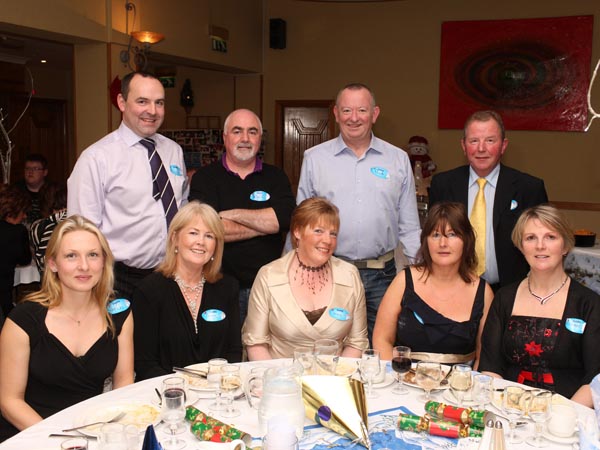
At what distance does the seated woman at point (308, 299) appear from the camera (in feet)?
9.16

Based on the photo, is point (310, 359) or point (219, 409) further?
point (310, 359)

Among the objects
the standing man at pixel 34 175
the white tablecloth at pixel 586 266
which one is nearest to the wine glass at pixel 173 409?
the white tablecloth at pixel 586 266

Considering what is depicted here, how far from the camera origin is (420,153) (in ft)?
28.1

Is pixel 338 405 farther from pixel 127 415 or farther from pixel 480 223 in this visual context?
pixel 480 223

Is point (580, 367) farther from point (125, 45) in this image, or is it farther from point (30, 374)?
point (125, 45)

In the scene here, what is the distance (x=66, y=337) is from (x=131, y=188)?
3.44ft

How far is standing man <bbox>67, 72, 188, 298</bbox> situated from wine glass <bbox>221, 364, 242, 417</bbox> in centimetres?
126

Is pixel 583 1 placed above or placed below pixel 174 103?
above

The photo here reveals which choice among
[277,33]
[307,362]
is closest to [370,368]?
[307,362]

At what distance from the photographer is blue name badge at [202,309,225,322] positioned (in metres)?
2.76

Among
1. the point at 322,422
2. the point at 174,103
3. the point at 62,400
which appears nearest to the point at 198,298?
the point at 62,400

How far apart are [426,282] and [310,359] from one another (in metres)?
0.98

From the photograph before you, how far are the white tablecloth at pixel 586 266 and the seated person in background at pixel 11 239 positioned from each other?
4473mm

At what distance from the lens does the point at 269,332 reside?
290 centimetres
